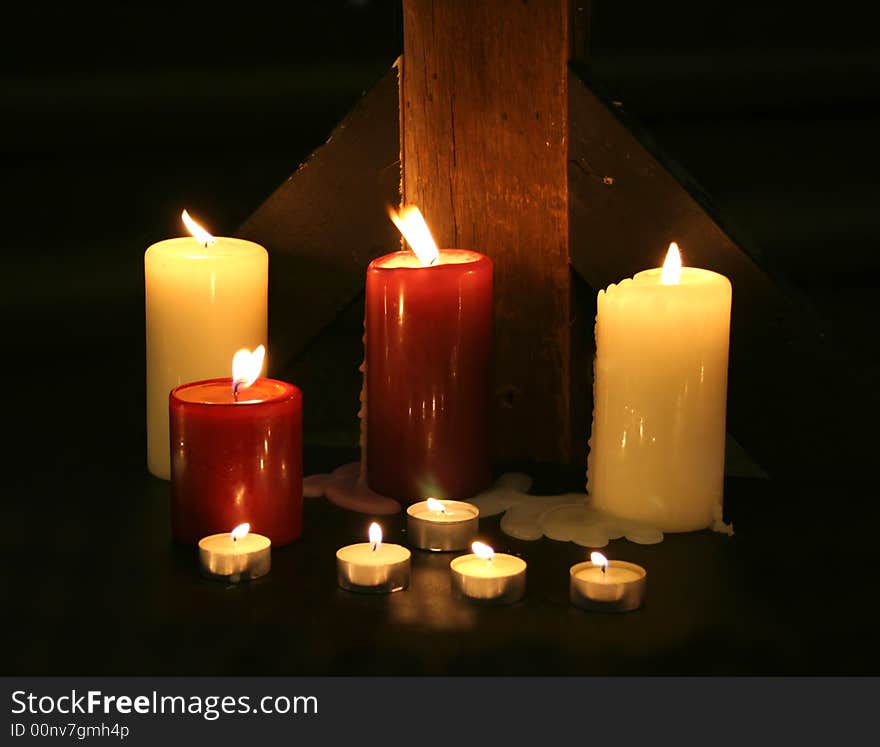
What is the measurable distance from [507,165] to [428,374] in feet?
0.96

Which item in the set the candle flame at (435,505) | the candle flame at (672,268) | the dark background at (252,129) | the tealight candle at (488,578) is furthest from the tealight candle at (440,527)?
the dark background at (252,129)

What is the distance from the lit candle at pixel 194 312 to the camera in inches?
73.9

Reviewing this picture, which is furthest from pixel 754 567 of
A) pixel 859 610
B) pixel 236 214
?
pixel 236 214

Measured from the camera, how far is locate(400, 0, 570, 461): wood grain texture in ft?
6.12

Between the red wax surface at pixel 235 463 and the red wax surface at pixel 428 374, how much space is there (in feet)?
0.51

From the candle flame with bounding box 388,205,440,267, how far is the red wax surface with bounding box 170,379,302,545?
0.77 feet

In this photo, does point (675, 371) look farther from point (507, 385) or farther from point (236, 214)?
point (236, 214)

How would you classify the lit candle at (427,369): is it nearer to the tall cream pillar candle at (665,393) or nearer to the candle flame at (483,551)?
the tall cream pillar candle at (665,393)

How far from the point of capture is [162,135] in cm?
266

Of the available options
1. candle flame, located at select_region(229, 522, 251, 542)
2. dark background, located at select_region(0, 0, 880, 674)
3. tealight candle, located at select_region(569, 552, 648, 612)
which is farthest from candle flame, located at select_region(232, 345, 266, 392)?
dark background, located at select_region(0, 0, 880, 674)


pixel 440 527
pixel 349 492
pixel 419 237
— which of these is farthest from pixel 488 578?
pixel 419 237

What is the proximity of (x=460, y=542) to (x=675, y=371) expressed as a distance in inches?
11.6

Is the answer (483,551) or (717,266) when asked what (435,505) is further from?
(717,266)

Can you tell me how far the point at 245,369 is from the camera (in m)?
1.70
